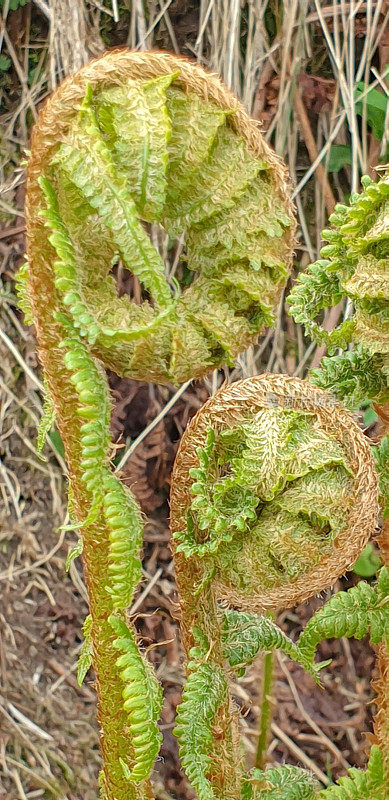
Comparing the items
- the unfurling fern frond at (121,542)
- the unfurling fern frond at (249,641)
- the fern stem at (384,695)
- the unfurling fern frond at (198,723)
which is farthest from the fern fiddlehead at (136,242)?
the fern stem at (384,695)

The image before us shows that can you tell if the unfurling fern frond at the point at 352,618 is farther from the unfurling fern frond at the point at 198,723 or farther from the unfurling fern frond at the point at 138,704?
the unfurling fern frond at the point at 138,704

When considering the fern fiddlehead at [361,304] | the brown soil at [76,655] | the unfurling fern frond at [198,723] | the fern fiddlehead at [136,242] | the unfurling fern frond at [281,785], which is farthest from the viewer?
the brown soil at [76,655]

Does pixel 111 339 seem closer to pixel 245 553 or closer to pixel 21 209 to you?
pixel 245 553

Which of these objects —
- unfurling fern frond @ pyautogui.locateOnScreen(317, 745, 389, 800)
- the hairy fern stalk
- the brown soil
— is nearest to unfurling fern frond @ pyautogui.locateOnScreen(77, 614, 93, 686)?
the hairy fern stalk

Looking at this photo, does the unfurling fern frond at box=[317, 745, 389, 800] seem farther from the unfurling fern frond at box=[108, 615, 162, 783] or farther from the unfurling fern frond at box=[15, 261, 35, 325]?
the unfurling fern frond at box=[15, 261, 35, 325]

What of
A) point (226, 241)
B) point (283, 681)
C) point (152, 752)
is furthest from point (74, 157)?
point (283, 681)

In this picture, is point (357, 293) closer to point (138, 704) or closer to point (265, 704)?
point (138, 704)

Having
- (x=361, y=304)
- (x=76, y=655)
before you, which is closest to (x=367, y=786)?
(x=361, y=304)
